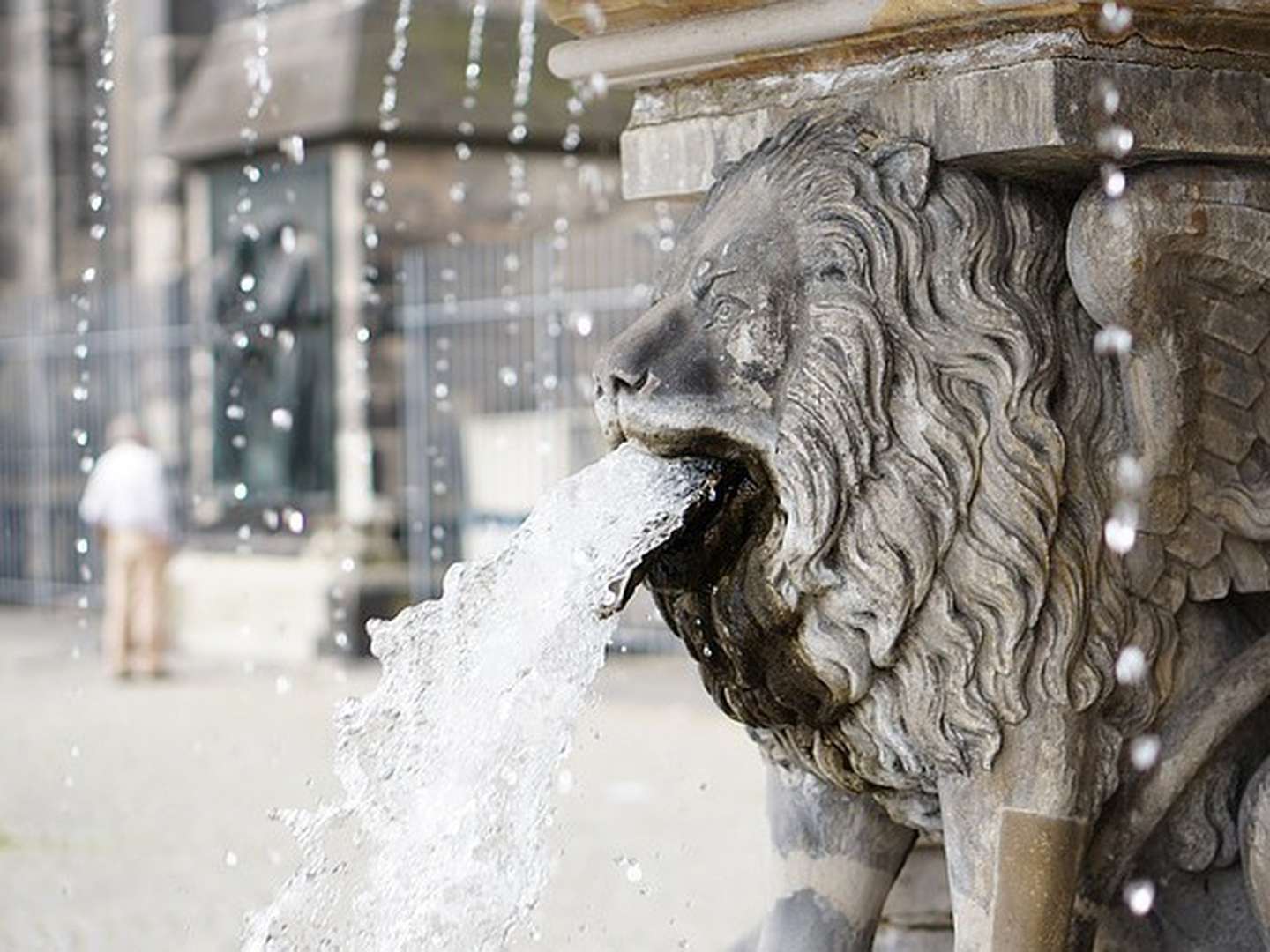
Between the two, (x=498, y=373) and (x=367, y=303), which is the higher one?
(x=367, y=303)

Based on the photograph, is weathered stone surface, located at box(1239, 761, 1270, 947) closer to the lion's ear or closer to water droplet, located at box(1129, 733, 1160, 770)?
water droplet, located at box(1129, 733, 1160, 770)

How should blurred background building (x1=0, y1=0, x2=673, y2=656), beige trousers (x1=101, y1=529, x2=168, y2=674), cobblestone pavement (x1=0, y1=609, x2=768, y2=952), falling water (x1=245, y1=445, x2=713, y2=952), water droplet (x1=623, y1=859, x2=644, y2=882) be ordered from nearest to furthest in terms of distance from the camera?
falling water (x1=245, y1=445, x2=713, y2=952) → cobblestone pavement (x1=0, y1=609, x2=768, y2=952) → water droplet (x1=623, y1=859, x2=644, y2=882) → beige trousers (x1=101, y1=529, x2=168, y2=674) → blurred background building (x1=0, y1=0, x2=673, y2=656)

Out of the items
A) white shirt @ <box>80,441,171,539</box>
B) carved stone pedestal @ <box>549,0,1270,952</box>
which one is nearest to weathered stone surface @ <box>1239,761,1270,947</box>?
carved stone pedestal @ <box>549,0,1270,952</box>

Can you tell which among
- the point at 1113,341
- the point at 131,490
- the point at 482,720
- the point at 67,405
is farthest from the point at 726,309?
the point at 67,405

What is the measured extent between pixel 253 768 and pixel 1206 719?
6.64 metres

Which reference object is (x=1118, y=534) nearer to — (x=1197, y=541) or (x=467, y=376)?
(x=1197, y=541)

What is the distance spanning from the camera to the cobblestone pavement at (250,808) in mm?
5953

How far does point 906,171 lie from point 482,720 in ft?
2.36

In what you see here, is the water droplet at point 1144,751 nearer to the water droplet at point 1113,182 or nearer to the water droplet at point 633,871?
the water droplet at point 1113,182

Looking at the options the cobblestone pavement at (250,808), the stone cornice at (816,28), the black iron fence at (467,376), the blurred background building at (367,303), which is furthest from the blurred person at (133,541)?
the stone cornice at (816,28)

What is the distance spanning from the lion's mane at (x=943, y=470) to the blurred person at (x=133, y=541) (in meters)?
9.76

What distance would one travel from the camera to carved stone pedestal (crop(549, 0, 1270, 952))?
2.33m

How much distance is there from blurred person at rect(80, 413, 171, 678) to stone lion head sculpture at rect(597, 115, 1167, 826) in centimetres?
968

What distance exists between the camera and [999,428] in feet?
7.64
